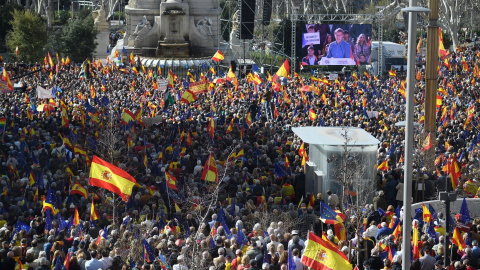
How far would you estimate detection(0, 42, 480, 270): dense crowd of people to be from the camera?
49.2 ft

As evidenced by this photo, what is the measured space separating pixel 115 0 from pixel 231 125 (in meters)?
66.4

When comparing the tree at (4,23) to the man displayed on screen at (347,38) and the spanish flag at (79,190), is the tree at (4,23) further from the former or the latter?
the spanish flag at (79,190)

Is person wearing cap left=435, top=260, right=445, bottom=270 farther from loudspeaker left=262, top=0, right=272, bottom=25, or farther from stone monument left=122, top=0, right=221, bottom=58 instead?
stone monument left=122, top=0, right=221, bottom=58

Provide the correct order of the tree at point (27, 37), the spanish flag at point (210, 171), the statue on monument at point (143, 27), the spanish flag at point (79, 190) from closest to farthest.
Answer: the spanish flag at point (79, 190) → the spanish flag at point (210, 171) → the tree at point (27, 37) → the statue on monument at point (143, 27)

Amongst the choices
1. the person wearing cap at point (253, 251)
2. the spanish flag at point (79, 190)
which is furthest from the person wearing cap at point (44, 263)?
the spanish flag at point (79, 190)

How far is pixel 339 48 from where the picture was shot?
169 feet

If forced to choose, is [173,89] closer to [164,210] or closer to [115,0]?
[164,210]

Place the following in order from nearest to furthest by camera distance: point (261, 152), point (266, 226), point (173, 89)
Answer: point (266, 226), point (261, 152), point (173, 89)

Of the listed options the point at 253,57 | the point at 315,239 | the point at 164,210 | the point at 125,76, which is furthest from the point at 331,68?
the point at 315,239

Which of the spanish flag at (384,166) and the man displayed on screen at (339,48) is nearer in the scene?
the spanish flag at (384,166)

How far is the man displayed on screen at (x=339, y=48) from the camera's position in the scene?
51375 millimetres

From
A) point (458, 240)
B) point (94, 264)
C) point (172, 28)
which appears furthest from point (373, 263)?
point (172, 28)

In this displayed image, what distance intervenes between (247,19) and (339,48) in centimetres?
616

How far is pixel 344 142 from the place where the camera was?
21.4 m
